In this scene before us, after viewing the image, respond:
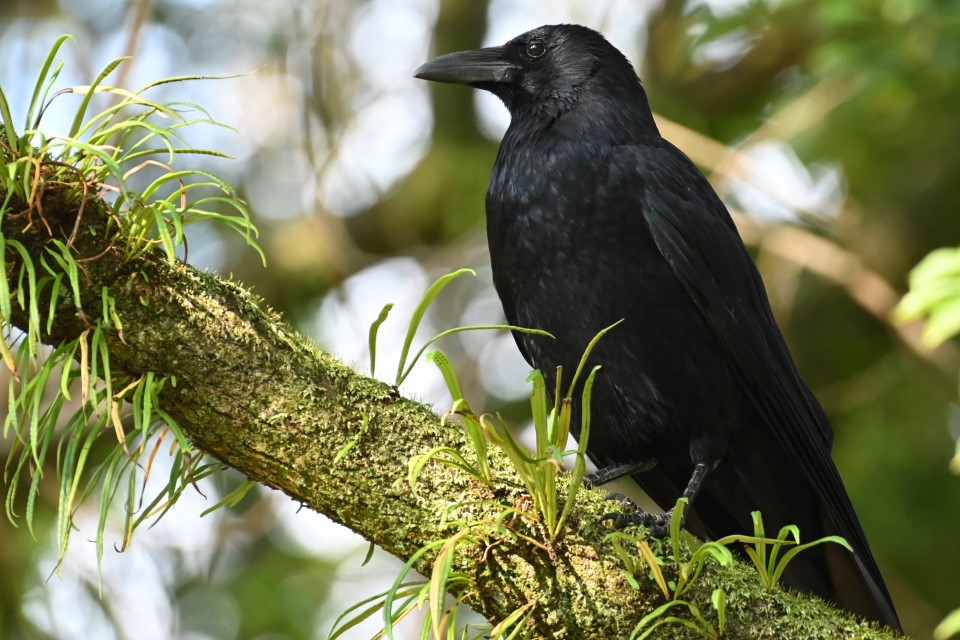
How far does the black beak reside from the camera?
3.69m

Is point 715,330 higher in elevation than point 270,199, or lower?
lower

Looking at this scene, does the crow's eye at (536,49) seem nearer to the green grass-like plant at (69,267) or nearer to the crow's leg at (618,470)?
the crow's leg at (618,470)

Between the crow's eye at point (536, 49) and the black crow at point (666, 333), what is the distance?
0.46 metres

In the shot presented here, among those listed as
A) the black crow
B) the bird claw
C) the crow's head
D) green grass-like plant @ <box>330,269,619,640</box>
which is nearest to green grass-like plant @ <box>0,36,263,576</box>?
green grass-like plant @ <box>330,269,619,640</box>

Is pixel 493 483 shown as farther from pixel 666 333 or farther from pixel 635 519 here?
pixel 666 333

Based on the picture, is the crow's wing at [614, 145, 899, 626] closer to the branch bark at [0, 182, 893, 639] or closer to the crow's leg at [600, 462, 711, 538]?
the crow's leg at [600, 462, 711, 538]

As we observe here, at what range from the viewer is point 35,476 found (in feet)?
6.27

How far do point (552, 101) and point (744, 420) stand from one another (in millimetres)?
1216

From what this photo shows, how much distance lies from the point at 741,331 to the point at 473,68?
4.51 ft

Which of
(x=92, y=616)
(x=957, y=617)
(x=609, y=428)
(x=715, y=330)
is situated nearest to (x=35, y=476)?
(x=609, y=428)

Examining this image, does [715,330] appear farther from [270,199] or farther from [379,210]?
[270,199]

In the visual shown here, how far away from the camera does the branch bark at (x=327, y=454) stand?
6.34ft

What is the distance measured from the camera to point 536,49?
376 centimetres

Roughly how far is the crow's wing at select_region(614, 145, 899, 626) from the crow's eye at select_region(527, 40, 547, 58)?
28.2 inches
